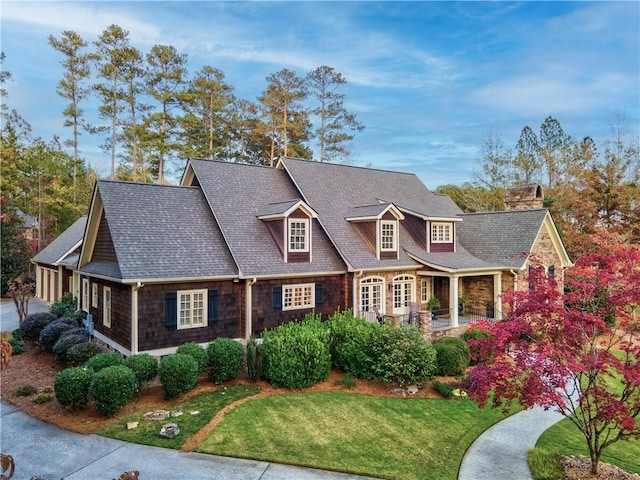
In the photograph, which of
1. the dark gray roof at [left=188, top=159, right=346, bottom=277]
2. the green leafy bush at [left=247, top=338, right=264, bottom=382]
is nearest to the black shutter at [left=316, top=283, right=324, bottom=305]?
the dark gray roof at [left=188, top=159, right=346, bottom=277]

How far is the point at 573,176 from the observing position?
115 ft

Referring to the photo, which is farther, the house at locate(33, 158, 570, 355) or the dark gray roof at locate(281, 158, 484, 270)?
the dark gray roof at locate(281, 158, 484, 270)

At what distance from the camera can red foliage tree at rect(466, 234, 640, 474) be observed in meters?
7.45

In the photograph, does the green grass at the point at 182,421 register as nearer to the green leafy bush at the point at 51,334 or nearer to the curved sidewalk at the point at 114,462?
the curved sidewalk at the point at 114,462

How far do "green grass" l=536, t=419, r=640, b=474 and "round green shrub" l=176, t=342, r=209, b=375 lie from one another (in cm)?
939

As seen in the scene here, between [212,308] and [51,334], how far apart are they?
22.7ft

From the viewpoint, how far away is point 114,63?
34250 millimetres

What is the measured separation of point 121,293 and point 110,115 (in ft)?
89.3

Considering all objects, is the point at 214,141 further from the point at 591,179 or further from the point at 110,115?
the point at 591,179

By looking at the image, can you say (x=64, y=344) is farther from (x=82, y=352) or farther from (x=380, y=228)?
(x=380, y=228)

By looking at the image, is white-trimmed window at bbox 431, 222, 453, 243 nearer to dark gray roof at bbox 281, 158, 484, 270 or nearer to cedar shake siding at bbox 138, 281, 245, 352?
dark gray roof at bbox 281, 158, 484, 270

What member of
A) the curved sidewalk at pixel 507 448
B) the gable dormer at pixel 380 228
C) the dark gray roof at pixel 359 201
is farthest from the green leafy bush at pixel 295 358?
the gable dormer at pixel 380 228

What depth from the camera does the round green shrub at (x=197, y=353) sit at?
12484 millimetres

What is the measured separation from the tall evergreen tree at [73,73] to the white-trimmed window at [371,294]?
3229cm
